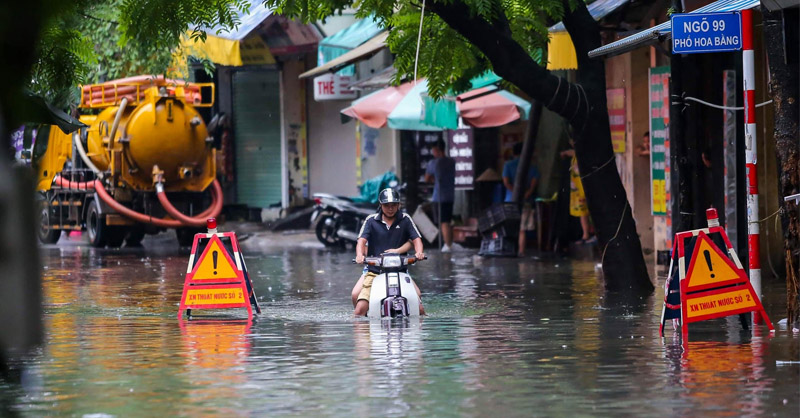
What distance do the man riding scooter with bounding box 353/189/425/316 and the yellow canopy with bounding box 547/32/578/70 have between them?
5.07 metres

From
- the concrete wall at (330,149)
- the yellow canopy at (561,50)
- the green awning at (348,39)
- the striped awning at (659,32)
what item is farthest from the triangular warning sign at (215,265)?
the concrete wall at (330,149)

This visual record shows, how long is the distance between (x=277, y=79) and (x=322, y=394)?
27877 mm

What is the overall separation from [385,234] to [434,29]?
3.46 meters

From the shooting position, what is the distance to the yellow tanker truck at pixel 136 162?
2778cm

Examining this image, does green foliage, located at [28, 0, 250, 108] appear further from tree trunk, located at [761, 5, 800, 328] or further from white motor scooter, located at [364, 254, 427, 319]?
tree trunk, located at [761, 5, 800, 328]

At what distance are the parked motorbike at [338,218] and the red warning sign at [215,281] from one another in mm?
12363

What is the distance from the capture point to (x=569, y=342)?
38.1 feet

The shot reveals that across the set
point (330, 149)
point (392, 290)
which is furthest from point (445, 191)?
point (392, 290)

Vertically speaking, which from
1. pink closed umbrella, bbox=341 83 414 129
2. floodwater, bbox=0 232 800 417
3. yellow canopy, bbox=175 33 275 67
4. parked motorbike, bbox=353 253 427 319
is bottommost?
floodwater, bbox=0 232 800 417

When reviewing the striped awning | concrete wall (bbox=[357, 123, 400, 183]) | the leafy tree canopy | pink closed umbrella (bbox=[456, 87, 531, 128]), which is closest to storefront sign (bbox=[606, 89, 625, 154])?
pink closed umbrella (bbox=[456, 87, 531, 128])

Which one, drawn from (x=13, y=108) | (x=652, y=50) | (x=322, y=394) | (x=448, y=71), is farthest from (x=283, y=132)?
(x=13, y=108)

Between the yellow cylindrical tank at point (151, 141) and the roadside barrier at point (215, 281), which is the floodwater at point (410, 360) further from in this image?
the yellow cylindrical tank at point (151, 141)

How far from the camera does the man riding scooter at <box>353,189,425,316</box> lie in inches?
558

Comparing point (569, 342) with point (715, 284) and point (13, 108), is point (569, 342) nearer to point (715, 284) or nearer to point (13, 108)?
point (715, 284)
